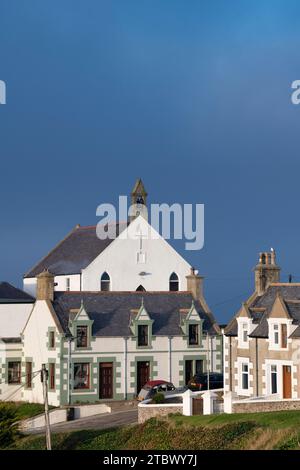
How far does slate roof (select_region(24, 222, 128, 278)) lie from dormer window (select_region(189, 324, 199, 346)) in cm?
1186

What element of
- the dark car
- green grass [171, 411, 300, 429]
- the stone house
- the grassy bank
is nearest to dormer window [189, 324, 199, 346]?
the dark car

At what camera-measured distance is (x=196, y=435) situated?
163 feet

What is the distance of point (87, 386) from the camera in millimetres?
70062

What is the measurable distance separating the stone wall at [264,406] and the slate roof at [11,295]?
27463 millimetres

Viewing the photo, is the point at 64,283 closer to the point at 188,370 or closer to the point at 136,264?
the point at 136,264

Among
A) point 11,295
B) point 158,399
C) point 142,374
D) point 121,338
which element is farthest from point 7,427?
point 11,295

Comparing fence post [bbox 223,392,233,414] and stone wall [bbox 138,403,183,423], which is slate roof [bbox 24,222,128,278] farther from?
fence post [bbox 223,392,233,414]

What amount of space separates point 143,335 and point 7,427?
70.3 ft

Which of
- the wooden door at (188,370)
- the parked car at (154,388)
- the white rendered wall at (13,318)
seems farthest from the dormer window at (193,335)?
the white rendered wall at (13,318)

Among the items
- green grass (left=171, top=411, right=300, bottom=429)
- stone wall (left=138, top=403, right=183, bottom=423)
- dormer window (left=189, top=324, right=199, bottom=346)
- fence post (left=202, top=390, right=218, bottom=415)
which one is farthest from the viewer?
dormer window (left=189, top=324, right=199, bottom=346)

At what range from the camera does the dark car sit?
68188 millimetres

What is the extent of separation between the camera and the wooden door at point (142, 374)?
72.0 meters

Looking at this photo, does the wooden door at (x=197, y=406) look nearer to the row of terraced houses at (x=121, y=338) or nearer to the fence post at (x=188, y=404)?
the fence post at (x=188, y=404)
